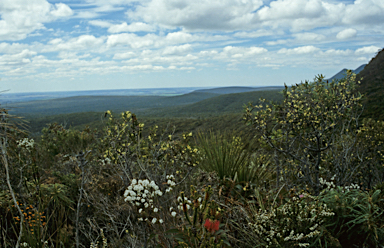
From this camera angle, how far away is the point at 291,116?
13.4 ft

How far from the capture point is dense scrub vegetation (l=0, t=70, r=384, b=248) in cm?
244

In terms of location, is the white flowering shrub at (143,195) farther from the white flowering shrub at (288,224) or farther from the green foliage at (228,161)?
the green foliage at (228,161)

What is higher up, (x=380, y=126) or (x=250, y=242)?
(x=380, y=126)

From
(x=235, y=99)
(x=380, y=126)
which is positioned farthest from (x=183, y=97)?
(x=380, y=126)

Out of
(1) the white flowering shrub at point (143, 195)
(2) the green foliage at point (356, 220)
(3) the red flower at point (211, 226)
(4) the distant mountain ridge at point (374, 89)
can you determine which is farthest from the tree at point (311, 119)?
(4) the distant mountain ridge at point (374, 89)

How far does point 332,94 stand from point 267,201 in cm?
224

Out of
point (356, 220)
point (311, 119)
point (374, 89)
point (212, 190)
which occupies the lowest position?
point (356, 220)

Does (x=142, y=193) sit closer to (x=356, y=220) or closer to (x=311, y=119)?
(x=356, y=220)

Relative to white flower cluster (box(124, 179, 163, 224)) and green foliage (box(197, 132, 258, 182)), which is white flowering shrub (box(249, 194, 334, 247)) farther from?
green foliage (box(197, 132, 258, 182))

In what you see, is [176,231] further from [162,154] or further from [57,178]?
[57,178]

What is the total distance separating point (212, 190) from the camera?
7.97ft

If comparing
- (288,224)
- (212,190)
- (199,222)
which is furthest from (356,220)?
(199,222)

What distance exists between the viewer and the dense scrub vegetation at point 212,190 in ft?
8.00

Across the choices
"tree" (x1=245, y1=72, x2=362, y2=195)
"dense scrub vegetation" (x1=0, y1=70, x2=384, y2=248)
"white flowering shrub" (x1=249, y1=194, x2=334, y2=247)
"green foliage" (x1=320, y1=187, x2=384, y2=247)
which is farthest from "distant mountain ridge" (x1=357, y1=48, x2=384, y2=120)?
"white flowering shrub" (x1=249, y1=194, x2=334, y2=247)
